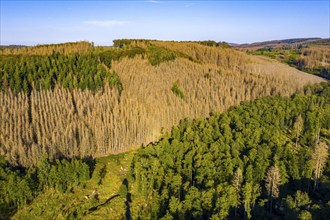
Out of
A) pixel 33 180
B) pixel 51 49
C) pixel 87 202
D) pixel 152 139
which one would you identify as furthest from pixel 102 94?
pixel 87 202

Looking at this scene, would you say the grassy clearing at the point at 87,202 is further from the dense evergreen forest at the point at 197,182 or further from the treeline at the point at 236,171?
the treeline at the point at 236,171

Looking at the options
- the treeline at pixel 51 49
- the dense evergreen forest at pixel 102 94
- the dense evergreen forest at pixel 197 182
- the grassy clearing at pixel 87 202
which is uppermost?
the treeline at pixel 51 49

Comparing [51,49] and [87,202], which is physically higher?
[51,49]

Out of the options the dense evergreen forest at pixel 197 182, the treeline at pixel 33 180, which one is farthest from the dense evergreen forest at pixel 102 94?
the treeline at pixel 33 180

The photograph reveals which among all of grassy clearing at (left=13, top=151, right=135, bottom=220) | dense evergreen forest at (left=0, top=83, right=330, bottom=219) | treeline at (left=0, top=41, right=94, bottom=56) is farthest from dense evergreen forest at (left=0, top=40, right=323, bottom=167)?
grassy clearing at (left=13, top=151, right=135, bottom=220)

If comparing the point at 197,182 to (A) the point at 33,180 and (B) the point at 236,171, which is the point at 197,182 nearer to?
(B) the point at 236,171

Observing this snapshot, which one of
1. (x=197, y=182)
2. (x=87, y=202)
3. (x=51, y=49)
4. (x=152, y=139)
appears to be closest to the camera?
(x=87, y=202)
